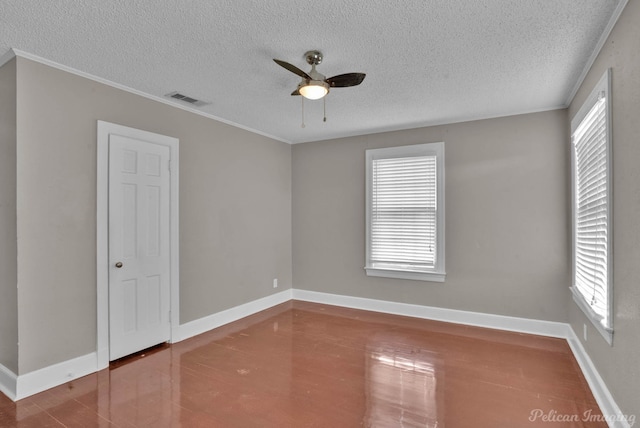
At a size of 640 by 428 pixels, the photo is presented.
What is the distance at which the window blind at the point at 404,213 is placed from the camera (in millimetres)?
4613

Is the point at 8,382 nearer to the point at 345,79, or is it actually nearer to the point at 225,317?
the point at 225,317

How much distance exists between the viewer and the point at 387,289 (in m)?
4.91

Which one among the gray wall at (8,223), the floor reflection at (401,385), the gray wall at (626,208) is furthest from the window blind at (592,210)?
the gray wall at (8,223)

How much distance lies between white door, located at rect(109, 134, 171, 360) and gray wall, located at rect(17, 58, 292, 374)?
0.18m

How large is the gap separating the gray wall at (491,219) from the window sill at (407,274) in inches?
3.1

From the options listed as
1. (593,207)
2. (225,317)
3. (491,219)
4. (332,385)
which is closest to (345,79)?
(593,207)

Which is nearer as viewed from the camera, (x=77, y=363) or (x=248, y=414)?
(x=248, y=414)

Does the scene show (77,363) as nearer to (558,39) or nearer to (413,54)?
(413,54)

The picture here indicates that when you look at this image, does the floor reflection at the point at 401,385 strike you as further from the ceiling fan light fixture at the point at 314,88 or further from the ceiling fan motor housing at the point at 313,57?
the ceiling fan motor housing at the point at 313,57

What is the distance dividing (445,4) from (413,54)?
621 mm

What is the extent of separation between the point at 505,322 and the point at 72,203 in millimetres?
4767

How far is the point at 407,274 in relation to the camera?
4727 mm

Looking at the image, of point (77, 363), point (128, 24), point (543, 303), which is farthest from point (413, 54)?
point (77, 363)

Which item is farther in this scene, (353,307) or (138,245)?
(353,307)
